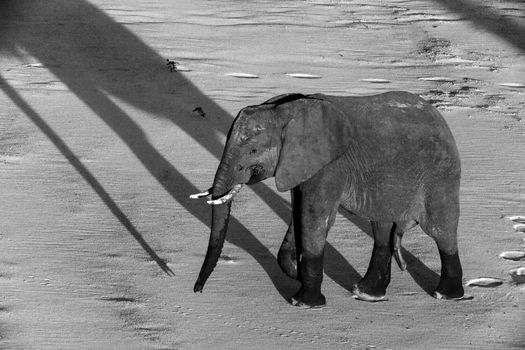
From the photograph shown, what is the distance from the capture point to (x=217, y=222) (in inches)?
331

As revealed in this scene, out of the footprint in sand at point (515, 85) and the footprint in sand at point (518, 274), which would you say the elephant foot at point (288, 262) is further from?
the footprint in sand at point (515, 85)

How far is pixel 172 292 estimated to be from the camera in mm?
8883

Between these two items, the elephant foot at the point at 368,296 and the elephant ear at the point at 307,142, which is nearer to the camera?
the elephant ear at the point at 307,142

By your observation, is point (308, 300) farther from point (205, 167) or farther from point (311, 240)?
point (205, 167)

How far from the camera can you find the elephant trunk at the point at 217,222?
8250 mm

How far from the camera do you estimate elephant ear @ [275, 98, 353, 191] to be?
8.20m

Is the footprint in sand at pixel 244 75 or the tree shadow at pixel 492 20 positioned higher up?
the tree shadow at pixel 492 20

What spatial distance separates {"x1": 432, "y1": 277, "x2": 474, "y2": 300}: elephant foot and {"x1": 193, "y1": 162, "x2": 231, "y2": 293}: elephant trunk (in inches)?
61.3

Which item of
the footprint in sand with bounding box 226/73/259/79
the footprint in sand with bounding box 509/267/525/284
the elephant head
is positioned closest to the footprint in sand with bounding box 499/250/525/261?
the footprint in sand with bounding box 509/267/525/284

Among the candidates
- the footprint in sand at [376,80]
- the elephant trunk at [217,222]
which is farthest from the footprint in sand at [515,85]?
the elephant trunk at [217,222]

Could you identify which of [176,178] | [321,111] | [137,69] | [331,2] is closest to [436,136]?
[321,111]

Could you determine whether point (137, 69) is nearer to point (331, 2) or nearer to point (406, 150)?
point (331, 2)

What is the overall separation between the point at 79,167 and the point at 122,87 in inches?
107

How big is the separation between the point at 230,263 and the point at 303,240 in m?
1.16
